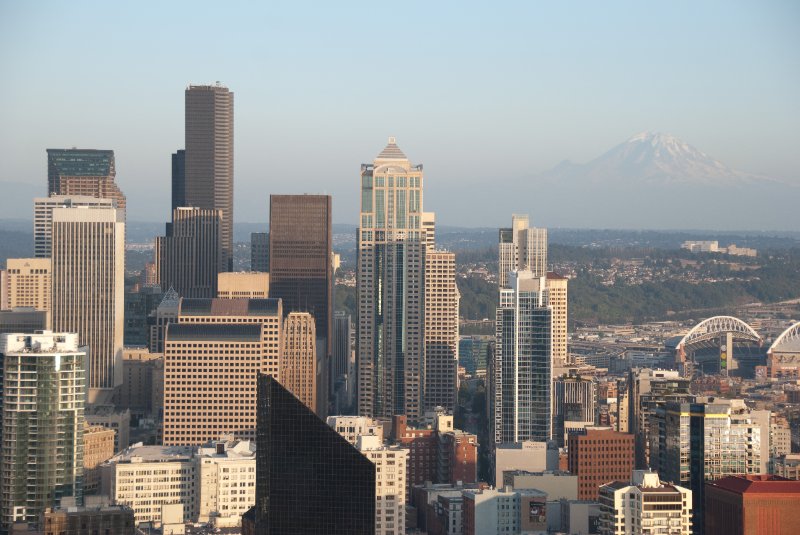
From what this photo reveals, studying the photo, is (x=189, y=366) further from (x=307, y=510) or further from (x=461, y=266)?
(x=461, y=266)

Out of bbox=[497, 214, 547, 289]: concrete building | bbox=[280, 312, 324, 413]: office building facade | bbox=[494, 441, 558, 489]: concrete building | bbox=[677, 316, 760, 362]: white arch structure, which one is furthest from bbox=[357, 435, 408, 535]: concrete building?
bbox=[677, 316, 760, 362]: white arch structure

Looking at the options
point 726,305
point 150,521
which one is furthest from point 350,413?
point 726,305

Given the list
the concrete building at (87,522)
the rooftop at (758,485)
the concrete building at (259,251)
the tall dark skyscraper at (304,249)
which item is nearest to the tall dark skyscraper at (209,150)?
the concrete building at (259,251)

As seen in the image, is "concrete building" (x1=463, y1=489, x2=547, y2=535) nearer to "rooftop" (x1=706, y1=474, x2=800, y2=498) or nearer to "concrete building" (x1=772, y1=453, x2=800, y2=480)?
"concrete building" (x1=772, y1=453, x2=800, y2=480)

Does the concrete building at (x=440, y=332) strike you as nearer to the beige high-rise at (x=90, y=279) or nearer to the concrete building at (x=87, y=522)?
the beige high-rise at (x=90, y=279)

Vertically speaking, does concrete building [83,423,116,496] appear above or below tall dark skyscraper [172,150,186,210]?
below

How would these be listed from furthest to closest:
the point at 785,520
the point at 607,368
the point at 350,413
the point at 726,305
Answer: the point at 726,305 < the point at 607,368 < the point at 350,413 < the point at 785,520
